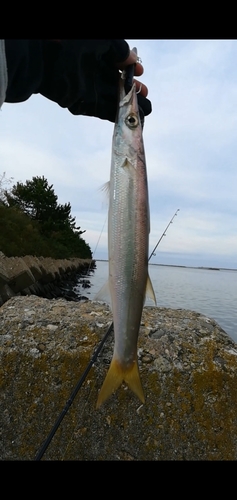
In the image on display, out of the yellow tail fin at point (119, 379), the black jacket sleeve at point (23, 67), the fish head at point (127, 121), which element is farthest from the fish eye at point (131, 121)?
the yellow tail fin at point (119, 379)

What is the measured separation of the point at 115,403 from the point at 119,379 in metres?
0.43

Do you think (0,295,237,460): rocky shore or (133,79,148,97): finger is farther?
(133,79,148,97): finger

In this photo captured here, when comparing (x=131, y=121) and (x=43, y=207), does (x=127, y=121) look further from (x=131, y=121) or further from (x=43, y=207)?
(x=43, y=207)

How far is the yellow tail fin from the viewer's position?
1.84 meters

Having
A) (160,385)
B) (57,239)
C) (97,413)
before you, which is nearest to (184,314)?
(160,385)

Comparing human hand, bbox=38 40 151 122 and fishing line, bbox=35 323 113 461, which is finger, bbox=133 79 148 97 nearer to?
human hand, bbox=38 40 151 122

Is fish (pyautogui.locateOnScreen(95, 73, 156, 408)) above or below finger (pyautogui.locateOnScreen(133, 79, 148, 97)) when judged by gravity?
below

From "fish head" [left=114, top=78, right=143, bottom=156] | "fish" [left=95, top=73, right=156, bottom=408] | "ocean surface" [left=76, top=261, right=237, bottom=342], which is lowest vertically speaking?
"ocean surface" [left=76, top=261, right=237, bottom=342]

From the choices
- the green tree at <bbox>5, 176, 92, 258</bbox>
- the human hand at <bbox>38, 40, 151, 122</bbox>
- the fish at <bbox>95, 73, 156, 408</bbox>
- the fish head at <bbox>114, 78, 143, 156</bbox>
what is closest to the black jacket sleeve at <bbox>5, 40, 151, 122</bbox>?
the human hand at <bbox>38, 40, 151, 122</bbox>

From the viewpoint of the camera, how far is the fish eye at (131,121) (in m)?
2.01

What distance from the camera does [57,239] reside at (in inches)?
1937

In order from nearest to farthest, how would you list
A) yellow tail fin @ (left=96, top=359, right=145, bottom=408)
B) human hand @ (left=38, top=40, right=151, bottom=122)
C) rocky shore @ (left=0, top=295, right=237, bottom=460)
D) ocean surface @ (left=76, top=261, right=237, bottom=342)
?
yellow tail fin @ (left=96, top=359, right=145, bottom=408) < human hand @ (left=38, top=40, right=151, bottom=122) < rocky shore @ (left=0, top=295, right=237, bottom=460) < ocean surface @ (left=76, top=261, right=237, bottom=342)
